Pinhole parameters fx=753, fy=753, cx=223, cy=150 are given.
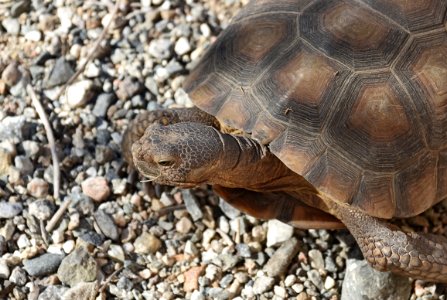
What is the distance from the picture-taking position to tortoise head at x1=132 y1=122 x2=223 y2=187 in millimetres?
3666

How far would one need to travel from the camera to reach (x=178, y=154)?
366 centimetres

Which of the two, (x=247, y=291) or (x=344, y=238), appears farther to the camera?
(x=344, y=238)

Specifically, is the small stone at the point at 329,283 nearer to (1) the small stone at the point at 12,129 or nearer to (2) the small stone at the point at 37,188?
(2) the small stone at the point at 37,188

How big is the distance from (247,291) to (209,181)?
697 mm

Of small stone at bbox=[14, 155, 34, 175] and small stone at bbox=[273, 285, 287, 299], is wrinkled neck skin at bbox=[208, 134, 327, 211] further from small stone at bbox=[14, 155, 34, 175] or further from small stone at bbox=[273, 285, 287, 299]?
small stone at bbox=[14, 155, 34, 175]

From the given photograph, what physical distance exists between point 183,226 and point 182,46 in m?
1.35

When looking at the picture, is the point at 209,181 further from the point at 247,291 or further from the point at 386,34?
the point at 386,34

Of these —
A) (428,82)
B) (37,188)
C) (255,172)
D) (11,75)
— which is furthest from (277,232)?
(11,75)

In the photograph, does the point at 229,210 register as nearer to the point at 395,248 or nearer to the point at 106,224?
the point at 106,224

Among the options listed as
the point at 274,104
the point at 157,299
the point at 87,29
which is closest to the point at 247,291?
the point at 157,299

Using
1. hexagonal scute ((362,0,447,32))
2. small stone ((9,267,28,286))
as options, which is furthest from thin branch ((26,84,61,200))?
hexagonal scute ((362,0,447,32))

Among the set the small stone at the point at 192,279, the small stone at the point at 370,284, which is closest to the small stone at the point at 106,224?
the small stone at the point at 192,279

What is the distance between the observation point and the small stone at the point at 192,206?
175 inches

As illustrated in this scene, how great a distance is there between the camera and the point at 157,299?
4.10 m
